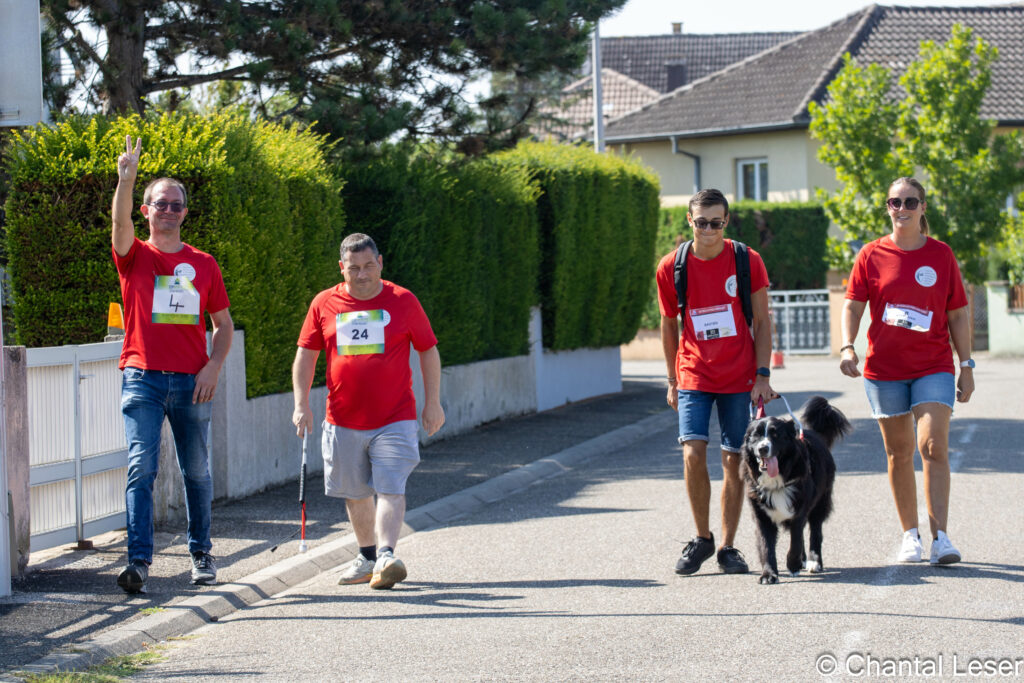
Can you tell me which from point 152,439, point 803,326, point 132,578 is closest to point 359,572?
point 132,578

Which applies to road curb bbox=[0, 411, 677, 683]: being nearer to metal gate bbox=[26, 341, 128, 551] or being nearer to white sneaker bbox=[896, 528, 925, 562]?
metal gate bbox=[26, 341, 128, 551]

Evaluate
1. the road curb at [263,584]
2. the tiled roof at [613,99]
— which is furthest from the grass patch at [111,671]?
the tiled roof at [613,99]

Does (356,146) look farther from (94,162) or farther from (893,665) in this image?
(893,665)

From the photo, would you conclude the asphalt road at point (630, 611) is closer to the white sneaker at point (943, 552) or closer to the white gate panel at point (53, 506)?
the white sneaker at point (943, 552)

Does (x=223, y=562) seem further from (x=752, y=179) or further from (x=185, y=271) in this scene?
(x=752, y=179)

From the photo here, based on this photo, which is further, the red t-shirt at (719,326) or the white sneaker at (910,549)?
the white sneaker at (910,549)

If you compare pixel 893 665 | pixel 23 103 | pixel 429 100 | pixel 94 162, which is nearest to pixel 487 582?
pixel 893 665

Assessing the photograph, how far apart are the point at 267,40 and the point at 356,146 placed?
1513 mm

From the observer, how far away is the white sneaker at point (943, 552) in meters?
7.76

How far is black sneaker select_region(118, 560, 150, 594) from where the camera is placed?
7.29 metres

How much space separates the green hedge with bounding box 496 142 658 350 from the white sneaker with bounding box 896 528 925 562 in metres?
9.80

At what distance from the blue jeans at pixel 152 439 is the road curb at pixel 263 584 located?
0.40 meters

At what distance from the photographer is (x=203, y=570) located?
7.62m

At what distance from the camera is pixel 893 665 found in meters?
5.73
